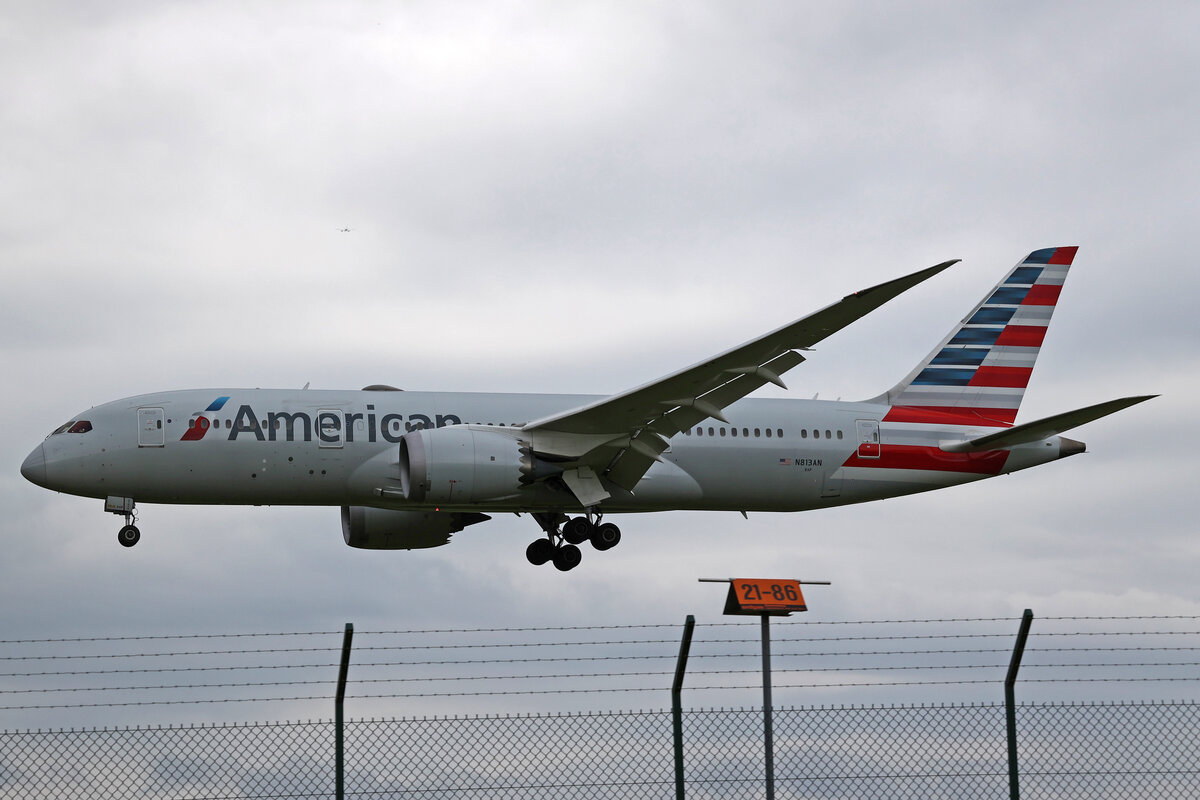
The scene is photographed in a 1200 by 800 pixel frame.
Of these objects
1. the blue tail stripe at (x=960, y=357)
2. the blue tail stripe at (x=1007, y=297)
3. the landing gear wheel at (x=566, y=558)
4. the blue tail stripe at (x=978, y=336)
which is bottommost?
the landing gear wheel at (x=566, y=558)

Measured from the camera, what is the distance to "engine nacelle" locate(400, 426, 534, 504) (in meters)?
26.4

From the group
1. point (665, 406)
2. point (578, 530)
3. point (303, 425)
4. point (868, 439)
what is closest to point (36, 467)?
point (303, 425)

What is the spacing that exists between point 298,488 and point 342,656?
1653 centimetres

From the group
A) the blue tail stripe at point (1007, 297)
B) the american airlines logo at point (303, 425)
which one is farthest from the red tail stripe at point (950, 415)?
the american airlines logo at point (303, 425)

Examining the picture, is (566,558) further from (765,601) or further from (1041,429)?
(765,601)

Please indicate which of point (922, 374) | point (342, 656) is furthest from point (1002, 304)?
point (342, 656)

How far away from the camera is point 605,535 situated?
98.9 ft

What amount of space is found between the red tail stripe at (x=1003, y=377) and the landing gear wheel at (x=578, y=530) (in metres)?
10.9

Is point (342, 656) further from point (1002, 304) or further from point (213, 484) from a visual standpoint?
point (1002, 304)

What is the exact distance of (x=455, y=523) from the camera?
33.1 metres

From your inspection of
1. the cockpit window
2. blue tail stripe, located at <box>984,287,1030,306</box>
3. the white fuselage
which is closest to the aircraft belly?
the white fuselage

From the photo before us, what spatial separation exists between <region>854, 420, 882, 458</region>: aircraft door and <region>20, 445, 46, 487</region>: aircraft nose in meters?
17.1

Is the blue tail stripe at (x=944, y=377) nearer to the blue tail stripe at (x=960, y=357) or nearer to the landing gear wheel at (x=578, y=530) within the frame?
the blue tail stripe at (x=960, y=357)

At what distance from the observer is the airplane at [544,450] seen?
87.8 feet
